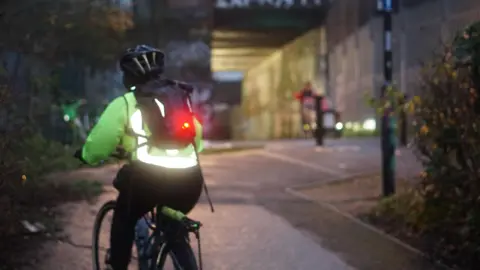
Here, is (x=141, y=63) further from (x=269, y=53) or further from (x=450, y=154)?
(x=269, y=53)

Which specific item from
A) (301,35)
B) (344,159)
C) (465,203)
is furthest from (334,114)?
(465,203)

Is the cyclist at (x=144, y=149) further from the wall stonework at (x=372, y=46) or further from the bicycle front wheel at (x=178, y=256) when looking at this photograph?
the wall stonework at (x=372, y=46)

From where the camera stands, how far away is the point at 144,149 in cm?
467

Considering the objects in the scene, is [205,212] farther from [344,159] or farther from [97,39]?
[344,159]

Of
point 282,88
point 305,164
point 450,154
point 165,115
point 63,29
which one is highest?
point 63,29

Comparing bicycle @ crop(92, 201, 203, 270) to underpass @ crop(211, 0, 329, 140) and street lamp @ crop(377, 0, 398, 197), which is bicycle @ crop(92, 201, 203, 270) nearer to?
street lamp @ crop(377, 0, 398, 197)

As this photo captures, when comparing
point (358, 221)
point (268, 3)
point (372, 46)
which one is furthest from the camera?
point (268, 3)

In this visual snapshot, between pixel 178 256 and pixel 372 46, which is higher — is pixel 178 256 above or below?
below

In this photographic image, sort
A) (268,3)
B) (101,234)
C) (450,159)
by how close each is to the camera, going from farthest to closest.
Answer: (268,3), (450,159), (101,234)

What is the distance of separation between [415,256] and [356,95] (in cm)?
2040

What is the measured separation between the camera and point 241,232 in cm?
856

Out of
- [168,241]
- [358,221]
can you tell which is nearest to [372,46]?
[358,221]

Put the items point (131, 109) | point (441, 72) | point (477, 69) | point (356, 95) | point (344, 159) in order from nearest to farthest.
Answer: point (131, 109)
point (477, 69)
point (441, 72)
point (344, 159)
point (356, 95)

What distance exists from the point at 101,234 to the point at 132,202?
998 millimetres
